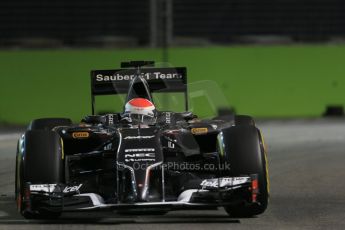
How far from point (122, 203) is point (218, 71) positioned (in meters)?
12.4

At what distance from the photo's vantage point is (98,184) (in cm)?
765

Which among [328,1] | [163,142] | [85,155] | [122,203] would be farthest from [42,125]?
[328,1]

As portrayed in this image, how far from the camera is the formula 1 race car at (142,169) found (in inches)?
291

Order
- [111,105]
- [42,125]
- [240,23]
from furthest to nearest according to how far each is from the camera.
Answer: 1. [240,23]
2. [111,105]
3. [42,125]

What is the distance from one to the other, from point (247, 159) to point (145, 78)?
8.04 feet

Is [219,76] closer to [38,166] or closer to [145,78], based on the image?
[145,78]

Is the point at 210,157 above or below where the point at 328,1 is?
below

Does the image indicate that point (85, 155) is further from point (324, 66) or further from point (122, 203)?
point (324, 66)

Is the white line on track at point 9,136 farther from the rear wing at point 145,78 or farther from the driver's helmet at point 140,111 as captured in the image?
the driver's helmet at point 140,111

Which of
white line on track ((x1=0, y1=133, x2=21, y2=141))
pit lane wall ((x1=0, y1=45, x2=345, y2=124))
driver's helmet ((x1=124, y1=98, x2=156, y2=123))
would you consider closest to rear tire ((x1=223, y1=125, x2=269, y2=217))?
driver's helmet ((x1=124, y1=98, x2=156, y2=123))

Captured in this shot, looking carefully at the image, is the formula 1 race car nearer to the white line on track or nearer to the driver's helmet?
the driver's helmet

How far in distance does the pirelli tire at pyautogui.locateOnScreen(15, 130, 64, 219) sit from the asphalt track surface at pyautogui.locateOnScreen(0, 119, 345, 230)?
0.12m

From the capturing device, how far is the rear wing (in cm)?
979

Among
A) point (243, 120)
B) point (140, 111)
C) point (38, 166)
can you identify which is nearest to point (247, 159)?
point (140, 111)
